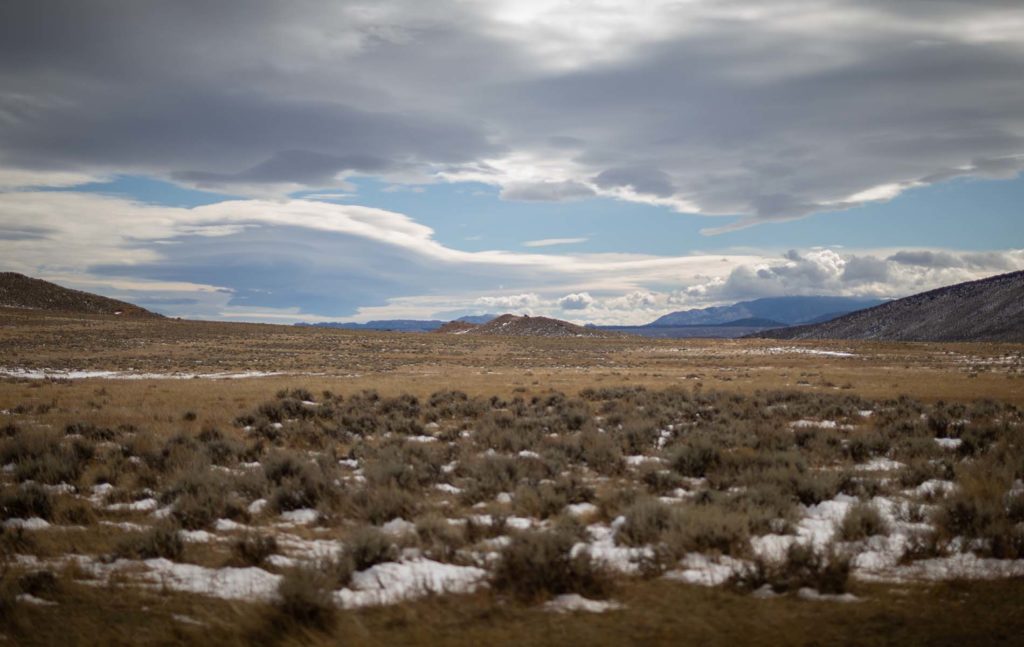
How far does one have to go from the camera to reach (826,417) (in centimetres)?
1791

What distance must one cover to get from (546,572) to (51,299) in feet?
525

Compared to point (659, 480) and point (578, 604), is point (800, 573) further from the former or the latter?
point (659, 480)

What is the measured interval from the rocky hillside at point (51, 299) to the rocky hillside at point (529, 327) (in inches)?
2940

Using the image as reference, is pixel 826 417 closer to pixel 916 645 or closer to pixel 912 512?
pixel 912 512

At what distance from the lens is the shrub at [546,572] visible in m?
5.96

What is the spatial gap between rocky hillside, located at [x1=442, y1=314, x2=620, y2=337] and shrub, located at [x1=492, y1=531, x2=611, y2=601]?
4982 inches

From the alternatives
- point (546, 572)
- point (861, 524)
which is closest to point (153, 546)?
point (546, 572)

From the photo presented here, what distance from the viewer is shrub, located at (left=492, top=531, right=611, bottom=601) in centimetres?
596

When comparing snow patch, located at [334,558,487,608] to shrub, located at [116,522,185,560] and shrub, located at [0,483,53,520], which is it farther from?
shrub, located at [0,483,53,520]

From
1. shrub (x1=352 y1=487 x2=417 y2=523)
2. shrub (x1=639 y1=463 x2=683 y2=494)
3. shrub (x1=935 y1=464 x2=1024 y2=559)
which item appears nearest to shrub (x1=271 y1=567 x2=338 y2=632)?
shrub (x1=352 y1=487 x2=417 y2=523)

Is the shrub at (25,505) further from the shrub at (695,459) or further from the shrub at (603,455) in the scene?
the shrub at (695,459)

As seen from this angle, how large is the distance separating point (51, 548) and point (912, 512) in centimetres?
1026

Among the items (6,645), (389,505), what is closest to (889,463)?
(389,505)

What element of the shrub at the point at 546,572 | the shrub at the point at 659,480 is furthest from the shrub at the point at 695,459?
the shrub at the point at 546,572
